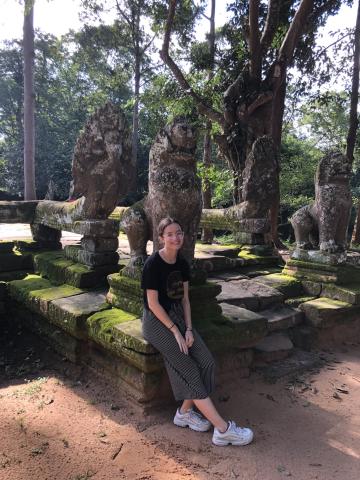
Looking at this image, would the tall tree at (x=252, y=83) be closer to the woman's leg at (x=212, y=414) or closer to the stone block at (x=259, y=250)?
the stone block at (x=259, y=250)

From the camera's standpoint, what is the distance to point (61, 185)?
2003cm

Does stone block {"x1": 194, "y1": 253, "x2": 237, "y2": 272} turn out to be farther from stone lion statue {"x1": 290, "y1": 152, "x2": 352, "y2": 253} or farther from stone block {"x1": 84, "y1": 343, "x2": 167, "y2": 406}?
stone block {"x1": 84, "y1": 343, "x2": 167, "y2": 406}

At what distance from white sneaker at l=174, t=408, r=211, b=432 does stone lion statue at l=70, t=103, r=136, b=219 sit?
226 cm

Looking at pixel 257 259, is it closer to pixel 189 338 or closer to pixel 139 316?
pixel 139 316

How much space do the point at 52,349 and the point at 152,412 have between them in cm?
147

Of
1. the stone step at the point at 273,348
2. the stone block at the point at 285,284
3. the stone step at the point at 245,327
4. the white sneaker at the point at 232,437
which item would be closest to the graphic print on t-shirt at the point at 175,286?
the stone step at the point at 245,327

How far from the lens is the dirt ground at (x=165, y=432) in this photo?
7.02 ft

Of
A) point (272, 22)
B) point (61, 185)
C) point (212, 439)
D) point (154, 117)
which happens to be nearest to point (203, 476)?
point (212, 439)

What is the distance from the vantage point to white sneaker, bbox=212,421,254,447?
235 centimetres

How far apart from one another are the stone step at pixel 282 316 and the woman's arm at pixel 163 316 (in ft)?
5.67

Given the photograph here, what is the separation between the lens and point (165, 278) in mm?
2584

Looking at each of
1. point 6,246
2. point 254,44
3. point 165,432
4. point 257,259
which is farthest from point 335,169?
point 254,44

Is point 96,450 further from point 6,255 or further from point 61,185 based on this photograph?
point 61,185

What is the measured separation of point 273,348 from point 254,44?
7.25 m
